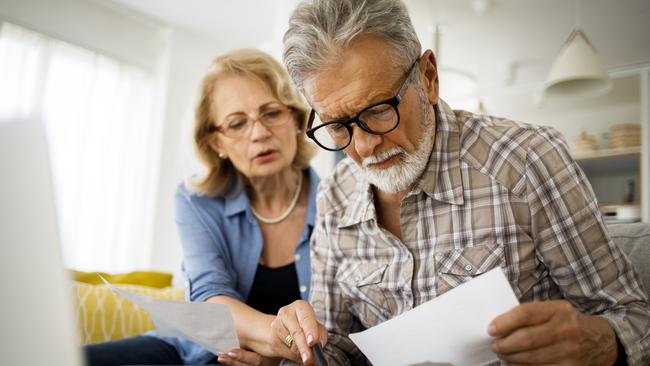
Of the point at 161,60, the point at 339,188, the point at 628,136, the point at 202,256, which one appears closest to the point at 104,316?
the point at 202,256

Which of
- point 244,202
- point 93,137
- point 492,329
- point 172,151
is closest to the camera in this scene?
point 492,329

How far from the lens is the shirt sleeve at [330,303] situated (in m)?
1.03

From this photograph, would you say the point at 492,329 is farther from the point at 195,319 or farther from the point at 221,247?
the point at 221,247

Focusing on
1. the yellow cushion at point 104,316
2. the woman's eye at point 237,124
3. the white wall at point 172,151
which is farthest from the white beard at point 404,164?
the white wall at point 172,151

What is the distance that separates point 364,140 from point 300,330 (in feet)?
1.13

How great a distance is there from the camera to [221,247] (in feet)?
4.81

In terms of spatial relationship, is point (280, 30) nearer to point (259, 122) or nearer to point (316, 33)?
point (259, 122)

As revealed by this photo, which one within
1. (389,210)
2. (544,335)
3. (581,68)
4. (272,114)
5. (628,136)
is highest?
(581,68)

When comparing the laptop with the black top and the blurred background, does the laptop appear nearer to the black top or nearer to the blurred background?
the black top

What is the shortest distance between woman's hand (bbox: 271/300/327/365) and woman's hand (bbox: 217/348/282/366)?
12 cm

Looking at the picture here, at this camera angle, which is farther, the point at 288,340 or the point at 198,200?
the point at 198,200

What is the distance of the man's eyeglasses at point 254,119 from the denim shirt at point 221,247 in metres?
0.19

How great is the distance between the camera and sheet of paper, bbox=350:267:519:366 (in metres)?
0.63

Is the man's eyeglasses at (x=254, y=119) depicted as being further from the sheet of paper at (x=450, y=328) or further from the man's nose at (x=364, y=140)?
the sheet of paper at (x=450, y=328)
